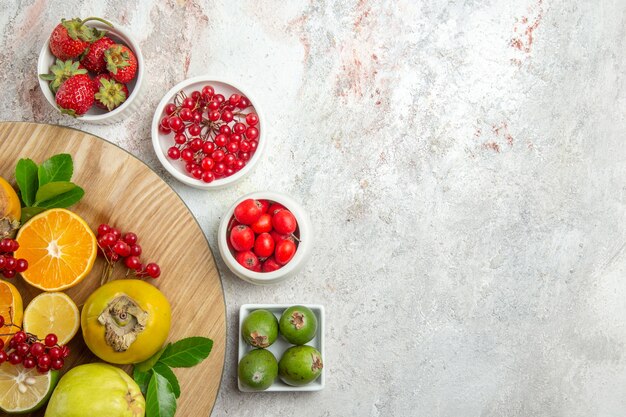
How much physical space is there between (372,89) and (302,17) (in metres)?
0.28

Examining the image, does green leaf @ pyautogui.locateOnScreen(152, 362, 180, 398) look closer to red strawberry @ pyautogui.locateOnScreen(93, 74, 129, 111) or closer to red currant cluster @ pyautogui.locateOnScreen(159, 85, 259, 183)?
red currant cluster @ pyautogui.locateOnScreen(159, 85, 259, 183)

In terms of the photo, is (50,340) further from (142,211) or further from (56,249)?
(142,211)

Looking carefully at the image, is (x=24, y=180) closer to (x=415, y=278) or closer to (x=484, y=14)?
(x=415, y=278)

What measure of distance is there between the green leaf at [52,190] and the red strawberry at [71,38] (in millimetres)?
372

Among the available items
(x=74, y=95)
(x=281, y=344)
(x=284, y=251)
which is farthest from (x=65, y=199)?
(x=281, y=344)

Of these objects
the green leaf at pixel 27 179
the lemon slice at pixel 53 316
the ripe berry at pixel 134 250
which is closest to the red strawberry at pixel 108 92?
the green leaf at pixel 27 179

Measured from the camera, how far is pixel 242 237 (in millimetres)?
1394

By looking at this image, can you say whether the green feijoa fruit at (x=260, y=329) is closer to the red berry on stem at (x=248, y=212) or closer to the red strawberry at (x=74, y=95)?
the red berry on stem at (x=248, y=212)

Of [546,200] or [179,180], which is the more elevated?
[546,200]

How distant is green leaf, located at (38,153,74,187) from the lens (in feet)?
4.37

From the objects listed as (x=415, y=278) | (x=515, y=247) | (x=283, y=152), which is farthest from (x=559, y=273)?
(x=283, y=152)

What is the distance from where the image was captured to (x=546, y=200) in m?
1.67

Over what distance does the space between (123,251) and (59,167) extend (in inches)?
9.5

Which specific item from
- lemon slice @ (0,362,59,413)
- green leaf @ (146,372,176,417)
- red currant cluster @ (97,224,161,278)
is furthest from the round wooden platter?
lemon slice @ (0,362,59,413)
